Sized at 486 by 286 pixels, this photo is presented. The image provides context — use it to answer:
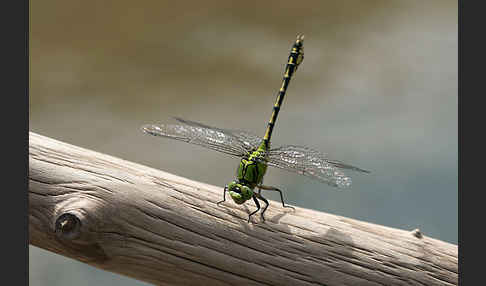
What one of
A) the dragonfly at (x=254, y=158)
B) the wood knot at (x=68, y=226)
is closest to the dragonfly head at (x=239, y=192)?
the dragonfly at (x=254, y=158)

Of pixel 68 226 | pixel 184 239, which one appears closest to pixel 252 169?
pixel 184 239

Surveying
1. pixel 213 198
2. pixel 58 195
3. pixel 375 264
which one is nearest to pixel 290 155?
pixel 213 198

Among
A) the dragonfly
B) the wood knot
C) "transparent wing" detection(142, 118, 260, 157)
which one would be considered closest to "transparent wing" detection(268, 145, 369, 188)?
the dragonfly

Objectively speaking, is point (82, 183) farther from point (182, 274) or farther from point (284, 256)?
point (284, 256)

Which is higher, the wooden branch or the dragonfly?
the dragonfly

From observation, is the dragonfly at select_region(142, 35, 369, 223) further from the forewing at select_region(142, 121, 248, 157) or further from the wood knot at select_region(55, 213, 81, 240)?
the wood knot at select_region(55, 213, 81, 240)

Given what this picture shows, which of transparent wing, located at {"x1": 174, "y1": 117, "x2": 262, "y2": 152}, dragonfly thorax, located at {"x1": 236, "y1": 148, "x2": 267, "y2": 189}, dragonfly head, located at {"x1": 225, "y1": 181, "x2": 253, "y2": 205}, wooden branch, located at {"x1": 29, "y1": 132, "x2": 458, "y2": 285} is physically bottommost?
wooden branch, located at {"x1": 29, "y1": 132, "x2": 458, "y2": 285}

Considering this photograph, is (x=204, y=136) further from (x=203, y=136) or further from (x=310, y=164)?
(x=310, y=164)

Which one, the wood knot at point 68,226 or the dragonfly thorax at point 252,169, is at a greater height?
the dragonfly thorax at point 252,169

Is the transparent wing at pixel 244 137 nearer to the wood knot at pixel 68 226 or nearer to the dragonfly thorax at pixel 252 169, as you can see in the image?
the dragonfly thorax at pixel 252 169
